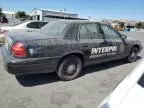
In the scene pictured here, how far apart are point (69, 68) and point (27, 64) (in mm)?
1263

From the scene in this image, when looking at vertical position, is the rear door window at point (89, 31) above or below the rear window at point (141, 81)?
above

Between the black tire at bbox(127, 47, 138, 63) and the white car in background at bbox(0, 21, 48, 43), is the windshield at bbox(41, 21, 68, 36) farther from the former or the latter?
the white car in background at bbox(0, 21, 48, 43)

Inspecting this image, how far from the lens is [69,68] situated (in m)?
4.85

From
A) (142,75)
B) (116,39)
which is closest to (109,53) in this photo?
(116,39)

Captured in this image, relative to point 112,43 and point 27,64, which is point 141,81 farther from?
point 112,43

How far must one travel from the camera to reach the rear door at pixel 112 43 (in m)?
5.61

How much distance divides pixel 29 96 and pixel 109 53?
2951mm

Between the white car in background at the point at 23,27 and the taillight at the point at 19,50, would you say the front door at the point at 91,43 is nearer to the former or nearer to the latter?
the taillight at the point at 19,50

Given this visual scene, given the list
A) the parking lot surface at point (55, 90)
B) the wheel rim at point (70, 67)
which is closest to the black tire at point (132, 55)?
the parking lot surface at point (55, 90)

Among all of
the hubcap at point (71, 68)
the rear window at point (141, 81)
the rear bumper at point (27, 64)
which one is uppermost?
the rear window at point (141, 81)

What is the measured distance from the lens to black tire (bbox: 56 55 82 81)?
15.3 ft

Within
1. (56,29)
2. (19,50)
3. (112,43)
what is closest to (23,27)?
(56,29)

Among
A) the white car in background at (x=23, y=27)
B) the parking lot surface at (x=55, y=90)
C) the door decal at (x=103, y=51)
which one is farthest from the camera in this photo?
the white car in background at (x=23, y=27)

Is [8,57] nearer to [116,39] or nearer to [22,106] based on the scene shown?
[22,106]
